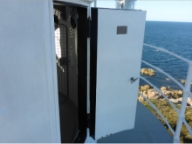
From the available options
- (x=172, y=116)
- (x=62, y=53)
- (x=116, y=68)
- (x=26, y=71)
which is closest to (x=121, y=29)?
(x=116, y=68)

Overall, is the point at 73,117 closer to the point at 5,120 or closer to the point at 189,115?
the point at 5,120

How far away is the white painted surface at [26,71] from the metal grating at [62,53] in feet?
5.77

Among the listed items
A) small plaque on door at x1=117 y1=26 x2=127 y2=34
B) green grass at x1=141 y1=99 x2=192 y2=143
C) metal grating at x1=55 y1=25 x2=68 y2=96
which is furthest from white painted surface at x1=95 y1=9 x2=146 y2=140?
green grass at x1=141 y1=99 x2=192 y2=143

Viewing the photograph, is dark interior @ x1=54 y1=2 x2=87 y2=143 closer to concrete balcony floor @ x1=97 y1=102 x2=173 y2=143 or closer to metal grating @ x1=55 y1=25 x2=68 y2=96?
metal grating @ x1=55 y1=25 x2=68 y2=96

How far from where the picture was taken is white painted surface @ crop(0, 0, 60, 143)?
595mm

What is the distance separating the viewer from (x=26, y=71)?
2.29ft

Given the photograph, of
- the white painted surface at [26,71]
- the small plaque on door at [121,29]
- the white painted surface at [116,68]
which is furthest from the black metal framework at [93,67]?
the white painted surface at [26,71]

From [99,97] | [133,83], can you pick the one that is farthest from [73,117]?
[133,83]

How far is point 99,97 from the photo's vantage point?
Answer: 173cm

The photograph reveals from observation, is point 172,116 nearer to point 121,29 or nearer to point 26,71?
point 121,29

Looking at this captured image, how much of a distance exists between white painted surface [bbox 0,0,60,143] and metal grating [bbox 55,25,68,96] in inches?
69.2

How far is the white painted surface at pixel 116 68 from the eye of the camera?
1.54 metres

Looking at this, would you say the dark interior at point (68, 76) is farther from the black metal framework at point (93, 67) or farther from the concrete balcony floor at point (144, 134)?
the concrete balcony floor at point (144, 134)

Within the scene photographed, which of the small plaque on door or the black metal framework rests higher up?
the small plaque on door
